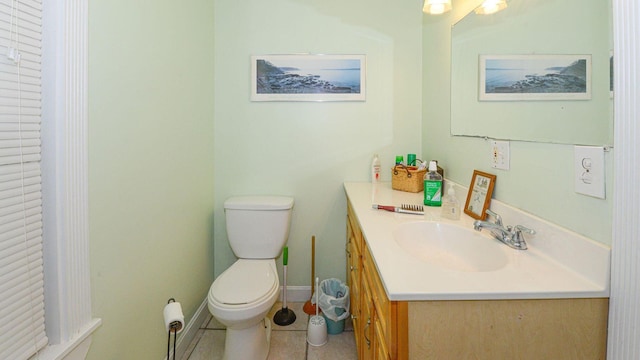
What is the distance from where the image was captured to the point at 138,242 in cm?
→ 134

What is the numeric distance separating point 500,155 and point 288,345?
1525 millimetres

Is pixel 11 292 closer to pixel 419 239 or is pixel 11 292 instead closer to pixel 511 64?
pixel 419 239

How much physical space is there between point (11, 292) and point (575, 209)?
5.17 ft

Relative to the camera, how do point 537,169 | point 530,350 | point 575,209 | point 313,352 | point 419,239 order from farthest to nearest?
1. point 313,352
2. point 419,239
3. point 537,169
4. point 575,209
5. point 530,350

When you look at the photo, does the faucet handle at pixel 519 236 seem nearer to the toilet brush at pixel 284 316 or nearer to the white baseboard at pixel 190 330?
the toilet brush at pixel 284 316

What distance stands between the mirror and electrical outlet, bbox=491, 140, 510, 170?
3 centimetres

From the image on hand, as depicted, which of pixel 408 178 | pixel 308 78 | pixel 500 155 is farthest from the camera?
pixel 308 78

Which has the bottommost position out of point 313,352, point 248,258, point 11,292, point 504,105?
point 313,352

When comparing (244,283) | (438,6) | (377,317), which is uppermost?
(438,6)

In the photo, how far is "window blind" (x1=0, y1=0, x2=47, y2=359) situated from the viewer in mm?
804

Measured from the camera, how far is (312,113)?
2.24 m

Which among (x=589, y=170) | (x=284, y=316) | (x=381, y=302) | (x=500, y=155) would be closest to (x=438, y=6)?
(x=500, y=155)

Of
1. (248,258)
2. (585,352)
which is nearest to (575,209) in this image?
(585,352)

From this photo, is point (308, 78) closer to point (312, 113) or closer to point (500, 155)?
point (312, 113)
